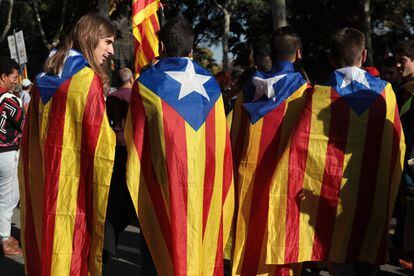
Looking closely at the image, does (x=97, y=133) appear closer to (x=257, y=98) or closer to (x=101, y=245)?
(x=101, y=245)

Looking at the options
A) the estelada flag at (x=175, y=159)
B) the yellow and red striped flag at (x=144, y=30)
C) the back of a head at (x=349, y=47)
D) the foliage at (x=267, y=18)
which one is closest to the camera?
the estelada flag at (x=175, y=159)

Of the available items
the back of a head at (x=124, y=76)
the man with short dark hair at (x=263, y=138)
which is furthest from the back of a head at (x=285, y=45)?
the back of a head at (x=124, y=76)

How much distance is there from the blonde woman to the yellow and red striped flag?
3.42 meters

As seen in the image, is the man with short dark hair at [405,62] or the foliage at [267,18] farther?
the foliage at [267,18]

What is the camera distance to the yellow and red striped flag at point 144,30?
7.35 m

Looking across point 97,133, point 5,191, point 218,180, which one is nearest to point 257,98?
point 218,180

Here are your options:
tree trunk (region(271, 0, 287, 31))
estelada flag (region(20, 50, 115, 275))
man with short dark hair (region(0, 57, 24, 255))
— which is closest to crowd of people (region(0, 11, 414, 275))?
estelada flag (region(20, 50, 115, 275))

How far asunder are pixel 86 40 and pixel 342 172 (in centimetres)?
178

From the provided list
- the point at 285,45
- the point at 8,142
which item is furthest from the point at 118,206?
the point at 8,142

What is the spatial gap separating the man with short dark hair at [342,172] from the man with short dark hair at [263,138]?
11cm

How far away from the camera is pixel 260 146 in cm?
440

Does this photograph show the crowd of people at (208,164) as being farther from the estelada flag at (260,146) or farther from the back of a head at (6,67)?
the back of a head at (6,67)

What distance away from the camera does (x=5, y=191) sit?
242 inches

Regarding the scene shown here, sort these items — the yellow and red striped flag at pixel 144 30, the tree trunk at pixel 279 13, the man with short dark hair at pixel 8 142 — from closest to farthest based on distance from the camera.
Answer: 1. the man with short dark hair at pixel 8 142
2. the yellow and red striped flag at pixel 144 30
3. the tree trunk at pixel 279 13
